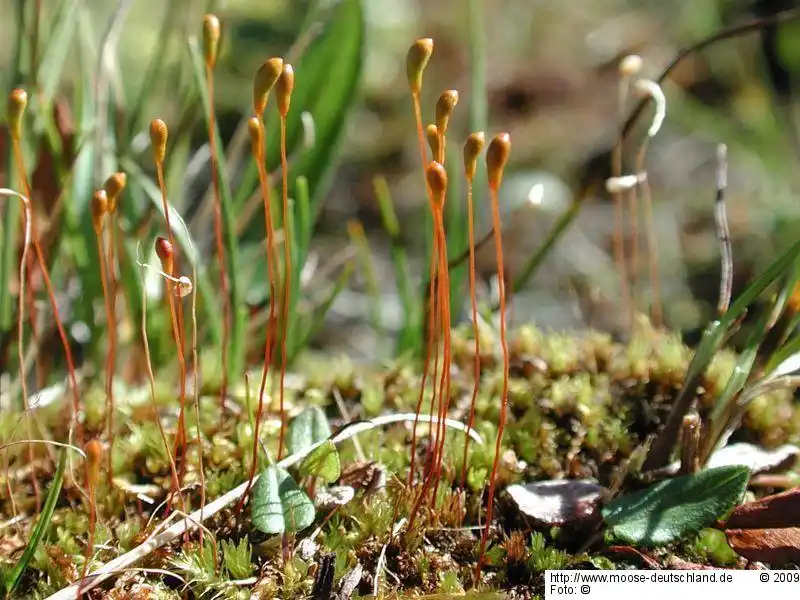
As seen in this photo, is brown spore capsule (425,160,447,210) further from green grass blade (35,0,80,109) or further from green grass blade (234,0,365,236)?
green grass blade (35,0,80,109)

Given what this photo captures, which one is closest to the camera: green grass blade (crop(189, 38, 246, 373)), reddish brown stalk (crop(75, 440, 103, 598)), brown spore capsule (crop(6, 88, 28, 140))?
reddish brown stalk (crop(75, 440, 103, 598))

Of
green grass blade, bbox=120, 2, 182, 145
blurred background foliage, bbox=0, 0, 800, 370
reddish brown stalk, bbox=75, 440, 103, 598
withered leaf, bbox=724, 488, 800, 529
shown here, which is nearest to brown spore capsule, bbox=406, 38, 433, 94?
reddish brown stalk, bbox=75, 440, 103, 598

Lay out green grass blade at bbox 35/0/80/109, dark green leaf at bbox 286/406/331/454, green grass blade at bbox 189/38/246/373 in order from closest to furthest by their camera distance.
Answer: dark green leaf at bbox 286/406/331/454 → green grass blade at bbox 189/38/246/373 → green grass blade at bbox 35/0/80/109

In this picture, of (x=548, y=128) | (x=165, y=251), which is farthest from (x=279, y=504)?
(x=548, y=128)

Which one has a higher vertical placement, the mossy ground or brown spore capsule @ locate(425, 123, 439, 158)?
brown spore capsule @ locate(425, 123, 439, 158)

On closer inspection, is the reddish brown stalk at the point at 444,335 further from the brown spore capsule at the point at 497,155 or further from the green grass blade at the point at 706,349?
the green grass blade at the point at 706,349

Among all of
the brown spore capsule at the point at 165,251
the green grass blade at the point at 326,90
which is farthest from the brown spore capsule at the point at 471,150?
the green grass blade at the point at 326,90
